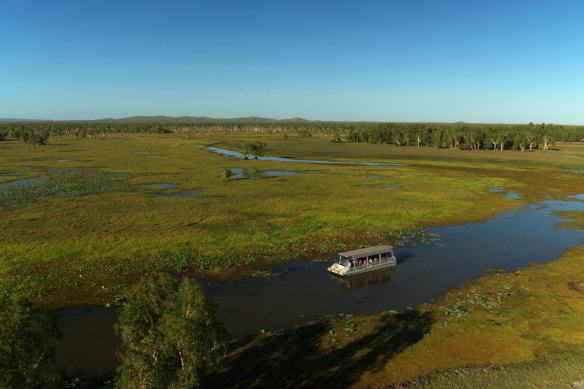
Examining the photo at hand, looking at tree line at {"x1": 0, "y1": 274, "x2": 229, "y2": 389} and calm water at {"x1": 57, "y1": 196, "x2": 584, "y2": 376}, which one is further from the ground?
tree line at {"x1": 0, "y1": 274, "x2": 229, "y2": 389}

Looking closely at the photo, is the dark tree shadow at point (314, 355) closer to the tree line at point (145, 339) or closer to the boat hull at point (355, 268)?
the tree line at point (145, 339)

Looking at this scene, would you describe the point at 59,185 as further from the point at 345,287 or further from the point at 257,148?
the point at 345,287

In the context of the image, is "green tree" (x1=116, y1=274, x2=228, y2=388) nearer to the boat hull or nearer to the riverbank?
the riverbank

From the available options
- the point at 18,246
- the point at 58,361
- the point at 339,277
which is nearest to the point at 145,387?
the point at 58,361

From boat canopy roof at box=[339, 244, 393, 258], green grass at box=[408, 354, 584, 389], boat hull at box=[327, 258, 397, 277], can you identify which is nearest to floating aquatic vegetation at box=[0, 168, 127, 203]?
boat hull at box=[327, 258, 397, 277]

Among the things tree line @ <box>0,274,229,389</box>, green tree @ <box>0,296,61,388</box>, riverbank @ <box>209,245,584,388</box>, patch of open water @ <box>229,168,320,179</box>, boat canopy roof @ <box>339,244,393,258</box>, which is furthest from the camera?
patch of open water @ <box>229,168,320,179</box>

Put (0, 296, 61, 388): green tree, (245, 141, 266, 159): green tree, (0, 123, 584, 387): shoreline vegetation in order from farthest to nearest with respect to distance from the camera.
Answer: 1. (245, 141, 266, 159): green tree
2. (0, 123, 584, 387): shoreline vegetation
3. (0, 296, 61, 388): green tree

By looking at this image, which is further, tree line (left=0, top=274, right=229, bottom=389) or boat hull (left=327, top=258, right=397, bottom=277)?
boat hull (left=327, top=258, right=397, bottom=277)
